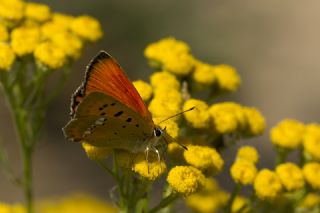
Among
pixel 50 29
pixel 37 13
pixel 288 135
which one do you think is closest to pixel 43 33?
pixel 50 29

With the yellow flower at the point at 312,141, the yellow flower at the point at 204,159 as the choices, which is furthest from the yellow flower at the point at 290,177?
the yellow flower at the point at 204,159

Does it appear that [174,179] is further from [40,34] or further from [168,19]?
[168,19]

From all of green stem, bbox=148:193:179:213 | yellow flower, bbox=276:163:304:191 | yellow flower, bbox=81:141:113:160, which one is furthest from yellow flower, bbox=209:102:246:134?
yellow flower, bbox=81:141:113:160

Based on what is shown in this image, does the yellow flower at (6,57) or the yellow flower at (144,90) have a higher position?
the yellow flower at (6,57)

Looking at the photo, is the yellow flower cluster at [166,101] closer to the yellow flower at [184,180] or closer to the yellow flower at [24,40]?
the yellow flower at [184,180]

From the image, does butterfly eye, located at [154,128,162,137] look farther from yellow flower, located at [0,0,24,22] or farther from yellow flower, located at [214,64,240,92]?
yellow flower, located at [0,0,24,22]

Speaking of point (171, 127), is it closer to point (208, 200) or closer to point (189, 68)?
point (189, 68)
